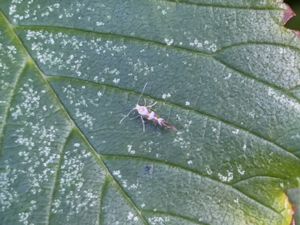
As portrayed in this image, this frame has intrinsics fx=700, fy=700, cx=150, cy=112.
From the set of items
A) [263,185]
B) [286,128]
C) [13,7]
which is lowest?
[263,185]

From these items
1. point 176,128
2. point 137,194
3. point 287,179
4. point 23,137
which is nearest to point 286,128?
point 287,179

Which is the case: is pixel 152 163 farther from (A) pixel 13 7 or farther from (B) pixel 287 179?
(A) pixel 13 7

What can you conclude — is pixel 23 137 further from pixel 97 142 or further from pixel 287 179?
pixel 287 179

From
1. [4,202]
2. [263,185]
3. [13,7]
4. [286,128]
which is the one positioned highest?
[13,7]

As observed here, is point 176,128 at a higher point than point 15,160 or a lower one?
higher

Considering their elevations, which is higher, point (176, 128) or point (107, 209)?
point (176, 128)

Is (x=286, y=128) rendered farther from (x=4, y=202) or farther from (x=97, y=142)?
(x=4, y=202)

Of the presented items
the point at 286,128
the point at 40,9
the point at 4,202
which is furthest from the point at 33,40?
the point at 286,128
